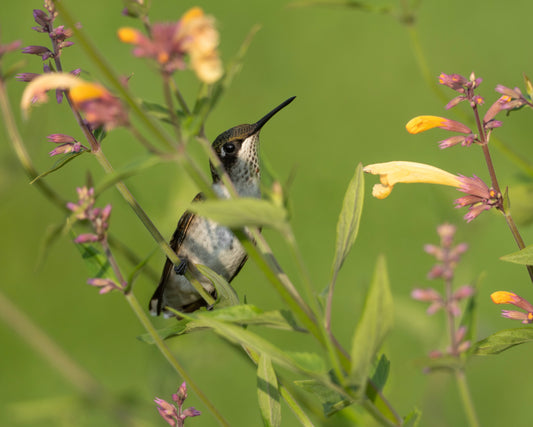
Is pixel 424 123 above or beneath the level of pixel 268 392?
above

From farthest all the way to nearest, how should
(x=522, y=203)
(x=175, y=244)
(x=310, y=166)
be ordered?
(x=310, y=166), (x=175, y=244), (x=522, y=203)

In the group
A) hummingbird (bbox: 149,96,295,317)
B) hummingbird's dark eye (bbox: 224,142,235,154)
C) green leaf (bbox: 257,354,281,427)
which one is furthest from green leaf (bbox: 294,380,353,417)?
hummingbird's dark eye (bbox: 224,142,235,154)

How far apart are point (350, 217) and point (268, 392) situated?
0.93 feet

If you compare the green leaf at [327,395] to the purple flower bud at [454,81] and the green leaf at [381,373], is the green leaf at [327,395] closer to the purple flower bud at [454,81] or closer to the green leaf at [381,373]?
the green leaf at [381,373]

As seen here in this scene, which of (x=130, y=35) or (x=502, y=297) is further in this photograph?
(x=502, y=297)

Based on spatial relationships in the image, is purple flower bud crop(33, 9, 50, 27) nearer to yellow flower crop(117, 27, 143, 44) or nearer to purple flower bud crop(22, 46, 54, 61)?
purple flower bud crop(22, 46, 54, 61)

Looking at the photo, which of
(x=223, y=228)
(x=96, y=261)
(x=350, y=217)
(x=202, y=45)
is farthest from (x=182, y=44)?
(x=223, y=228)

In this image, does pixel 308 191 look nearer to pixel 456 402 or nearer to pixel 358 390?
pixel 456 402

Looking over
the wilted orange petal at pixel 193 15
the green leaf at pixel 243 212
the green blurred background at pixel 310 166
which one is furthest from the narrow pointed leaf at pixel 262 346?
the green blurred background at pixel 310 166

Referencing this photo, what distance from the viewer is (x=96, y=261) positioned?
1298mm

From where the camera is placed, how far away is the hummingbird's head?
2488mm

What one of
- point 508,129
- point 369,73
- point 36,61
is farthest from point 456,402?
point 36,61

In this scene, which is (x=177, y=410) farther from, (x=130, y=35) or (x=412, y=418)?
(x=130, y=35)

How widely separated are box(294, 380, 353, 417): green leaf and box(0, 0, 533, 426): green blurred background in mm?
2569
